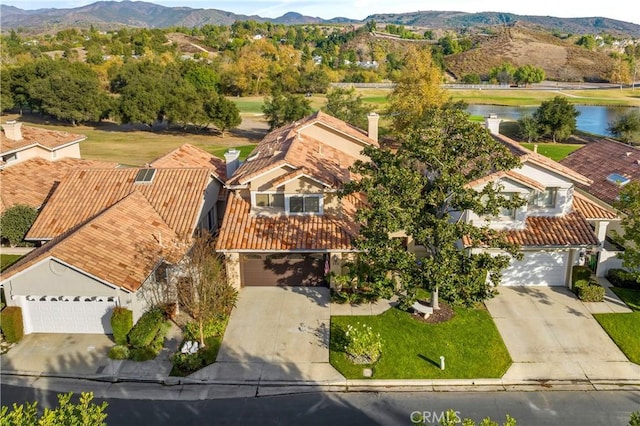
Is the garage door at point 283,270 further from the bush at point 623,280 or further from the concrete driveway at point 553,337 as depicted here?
the bush at point 623,280

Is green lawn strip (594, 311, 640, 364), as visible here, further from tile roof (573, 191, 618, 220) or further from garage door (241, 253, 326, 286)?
garage door (241, 253, 326, 286)

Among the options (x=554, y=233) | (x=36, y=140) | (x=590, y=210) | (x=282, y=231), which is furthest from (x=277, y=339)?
(x=36, y=140)

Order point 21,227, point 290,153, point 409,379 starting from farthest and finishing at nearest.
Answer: point 21,227 → point 290,153 → point 409,379

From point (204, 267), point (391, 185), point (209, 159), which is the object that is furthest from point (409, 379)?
point (209, 159)

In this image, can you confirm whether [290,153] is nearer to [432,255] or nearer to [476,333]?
[432,255]

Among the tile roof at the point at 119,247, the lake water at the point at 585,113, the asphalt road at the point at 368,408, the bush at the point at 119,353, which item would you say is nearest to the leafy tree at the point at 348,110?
the tile roof at the point at 119,247
